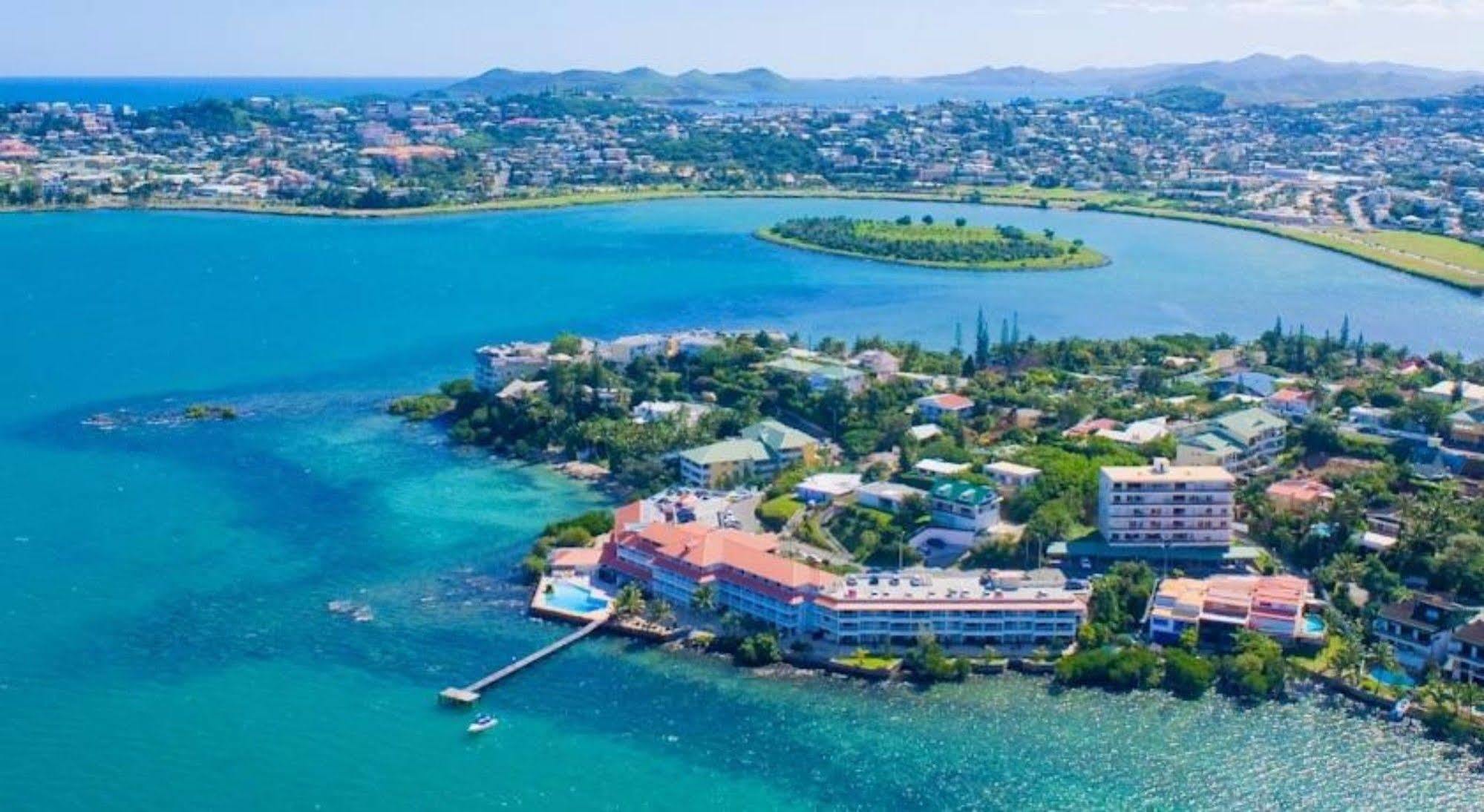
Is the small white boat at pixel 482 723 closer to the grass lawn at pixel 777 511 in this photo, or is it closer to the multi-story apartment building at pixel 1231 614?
the grass lawn at pixel 777 511

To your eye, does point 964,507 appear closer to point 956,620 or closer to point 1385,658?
point 956,620

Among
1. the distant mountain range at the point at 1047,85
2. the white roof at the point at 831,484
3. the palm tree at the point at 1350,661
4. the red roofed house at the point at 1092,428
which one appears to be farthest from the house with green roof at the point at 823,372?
the distant mountain range at the point at 1047,85

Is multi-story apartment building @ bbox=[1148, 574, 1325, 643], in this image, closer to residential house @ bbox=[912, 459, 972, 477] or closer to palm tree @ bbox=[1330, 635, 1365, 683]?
palm tree @ bbox=[1330, 635, 1365, 683]

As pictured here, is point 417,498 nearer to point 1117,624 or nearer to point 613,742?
point 613,742

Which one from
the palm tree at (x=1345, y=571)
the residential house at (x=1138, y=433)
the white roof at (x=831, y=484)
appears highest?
the residential house at (x=1138, y=433)

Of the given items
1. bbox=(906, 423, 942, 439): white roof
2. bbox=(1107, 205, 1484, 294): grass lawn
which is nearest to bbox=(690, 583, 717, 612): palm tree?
bbox=(906, 423, 942, 439): white roof

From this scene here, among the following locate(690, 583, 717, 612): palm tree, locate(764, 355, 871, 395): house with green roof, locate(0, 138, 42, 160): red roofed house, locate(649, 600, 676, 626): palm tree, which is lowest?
locate(649, 600, 676, 626): palm tree
